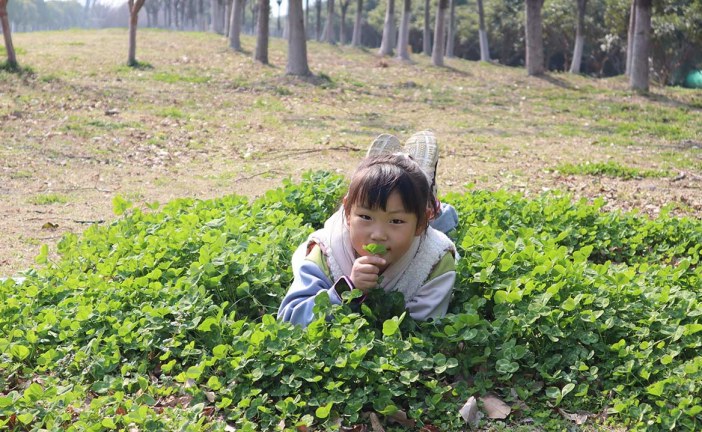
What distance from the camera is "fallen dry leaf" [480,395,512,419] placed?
11.3 ft

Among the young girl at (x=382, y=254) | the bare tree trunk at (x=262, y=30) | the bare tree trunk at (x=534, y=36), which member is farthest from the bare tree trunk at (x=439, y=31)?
the young girl at (x=382, y=254)

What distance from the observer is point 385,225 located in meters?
3.64

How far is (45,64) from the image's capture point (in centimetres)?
1766

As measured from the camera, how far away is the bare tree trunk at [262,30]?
20527 millimetres

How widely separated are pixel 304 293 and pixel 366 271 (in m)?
0.39

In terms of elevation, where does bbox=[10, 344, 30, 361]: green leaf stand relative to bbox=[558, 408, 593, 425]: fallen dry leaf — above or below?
above

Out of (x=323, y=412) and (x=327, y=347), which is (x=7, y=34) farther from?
(x=323, y=412)

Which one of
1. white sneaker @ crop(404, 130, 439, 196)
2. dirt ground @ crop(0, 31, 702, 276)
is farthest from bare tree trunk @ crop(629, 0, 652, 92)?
white sneaker @ crop(404, 130, 439, 196)

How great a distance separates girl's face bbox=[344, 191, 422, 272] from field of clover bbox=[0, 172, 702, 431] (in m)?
0.32

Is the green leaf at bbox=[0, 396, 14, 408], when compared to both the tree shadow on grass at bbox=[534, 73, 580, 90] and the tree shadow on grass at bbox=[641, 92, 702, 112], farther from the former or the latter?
the tree shadow on grass at bbox=[534, 73, 580, 90]

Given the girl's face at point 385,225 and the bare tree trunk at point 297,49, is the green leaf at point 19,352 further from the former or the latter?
the bare tree trunk at point 297,49

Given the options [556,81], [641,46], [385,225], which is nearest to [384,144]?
[385,225]

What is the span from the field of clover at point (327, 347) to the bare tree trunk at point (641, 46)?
48.2ft

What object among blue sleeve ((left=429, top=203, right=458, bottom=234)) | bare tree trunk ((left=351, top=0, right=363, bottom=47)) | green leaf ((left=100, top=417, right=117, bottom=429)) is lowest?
green leaf ((left=100, top=417, right=117, bottom=429))
